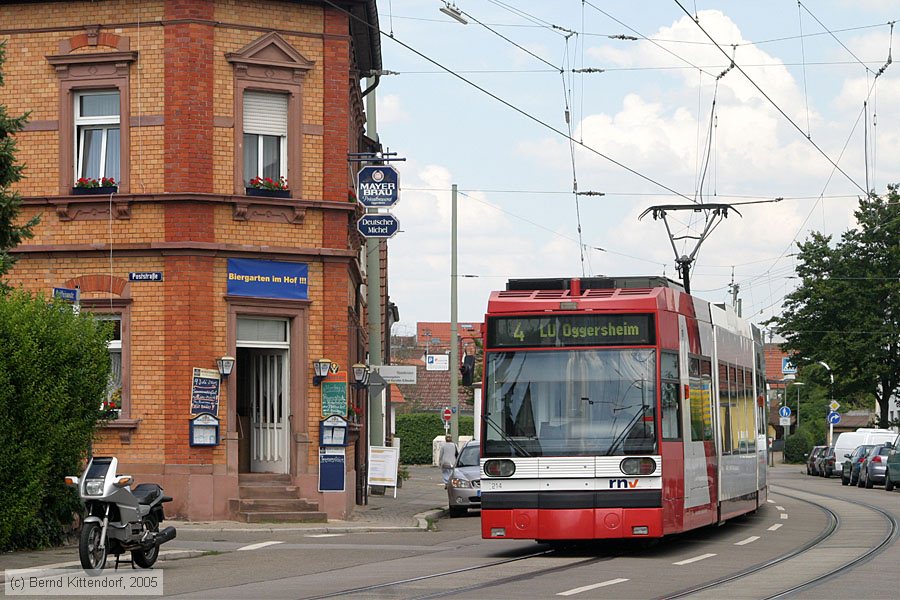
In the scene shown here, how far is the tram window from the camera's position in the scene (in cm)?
1731

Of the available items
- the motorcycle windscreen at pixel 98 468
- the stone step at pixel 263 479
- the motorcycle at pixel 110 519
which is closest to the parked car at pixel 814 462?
the stone step at pixel 263 479

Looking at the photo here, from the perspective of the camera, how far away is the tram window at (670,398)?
17.3m

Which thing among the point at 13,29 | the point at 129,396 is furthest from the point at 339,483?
the point at 13,29

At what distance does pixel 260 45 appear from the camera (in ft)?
84.2

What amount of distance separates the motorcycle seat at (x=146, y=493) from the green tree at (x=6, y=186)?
4632mm

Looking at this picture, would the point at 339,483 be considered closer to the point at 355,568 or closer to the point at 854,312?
the point at 355,568

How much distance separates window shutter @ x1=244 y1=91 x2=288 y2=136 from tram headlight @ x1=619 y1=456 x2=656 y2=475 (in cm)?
1158

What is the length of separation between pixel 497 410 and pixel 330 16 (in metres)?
11.4

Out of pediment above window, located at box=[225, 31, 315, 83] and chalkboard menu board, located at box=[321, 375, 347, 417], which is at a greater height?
pediment above window, located at box=[225, 31, 315, 83]

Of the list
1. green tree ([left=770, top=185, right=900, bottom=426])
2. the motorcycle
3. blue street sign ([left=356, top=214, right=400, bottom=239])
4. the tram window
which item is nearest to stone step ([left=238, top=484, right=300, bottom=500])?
blue street sign ([left=356, top=214, right=400, bottom=239])

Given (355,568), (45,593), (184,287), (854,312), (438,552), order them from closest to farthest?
(45,593)
(355,568)
(438,552)
(184,287)
(854,312)

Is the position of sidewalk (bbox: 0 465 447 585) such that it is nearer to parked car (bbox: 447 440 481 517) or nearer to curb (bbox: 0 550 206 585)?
curb (bbox: 0 550 206 585)

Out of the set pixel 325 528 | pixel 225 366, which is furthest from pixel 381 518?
pixel 225 366

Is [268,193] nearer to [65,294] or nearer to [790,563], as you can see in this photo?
[65,294]
